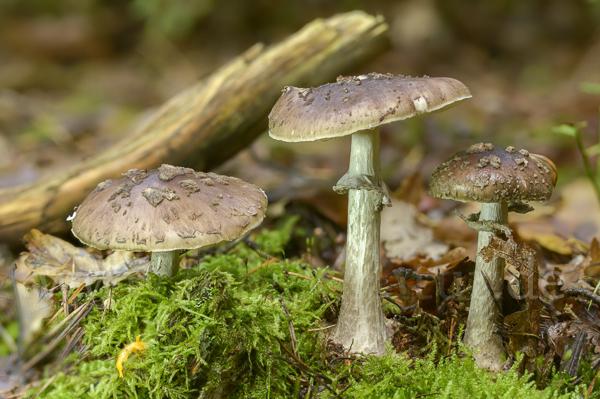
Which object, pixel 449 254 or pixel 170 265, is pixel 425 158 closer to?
pixel 449 254

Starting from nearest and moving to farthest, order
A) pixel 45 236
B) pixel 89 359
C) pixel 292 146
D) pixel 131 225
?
pixel 131 225 < pixel 89 359 < pixel 45 236 < pixel 292 146

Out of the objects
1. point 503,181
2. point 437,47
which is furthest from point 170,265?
point 437,47

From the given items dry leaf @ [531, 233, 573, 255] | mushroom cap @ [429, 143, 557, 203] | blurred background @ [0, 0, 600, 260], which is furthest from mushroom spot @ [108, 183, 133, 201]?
blurred background @ [0, 0, 600, 260]

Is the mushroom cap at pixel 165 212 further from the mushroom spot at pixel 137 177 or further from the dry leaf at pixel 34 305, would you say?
the dry leaf at pixel 34 305

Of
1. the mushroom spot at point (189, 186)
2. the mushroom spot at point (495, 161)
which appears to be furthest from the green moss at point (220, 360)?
the mushroom spot at point (495, 161)

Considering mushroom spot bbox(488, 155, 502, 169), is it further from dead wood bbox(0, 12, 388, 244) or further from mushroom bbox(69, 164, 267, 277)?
dead wood bbox(0, 12, 388, 244)

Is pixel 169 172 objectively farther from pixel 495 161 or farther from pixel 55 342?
pixel 495 161
